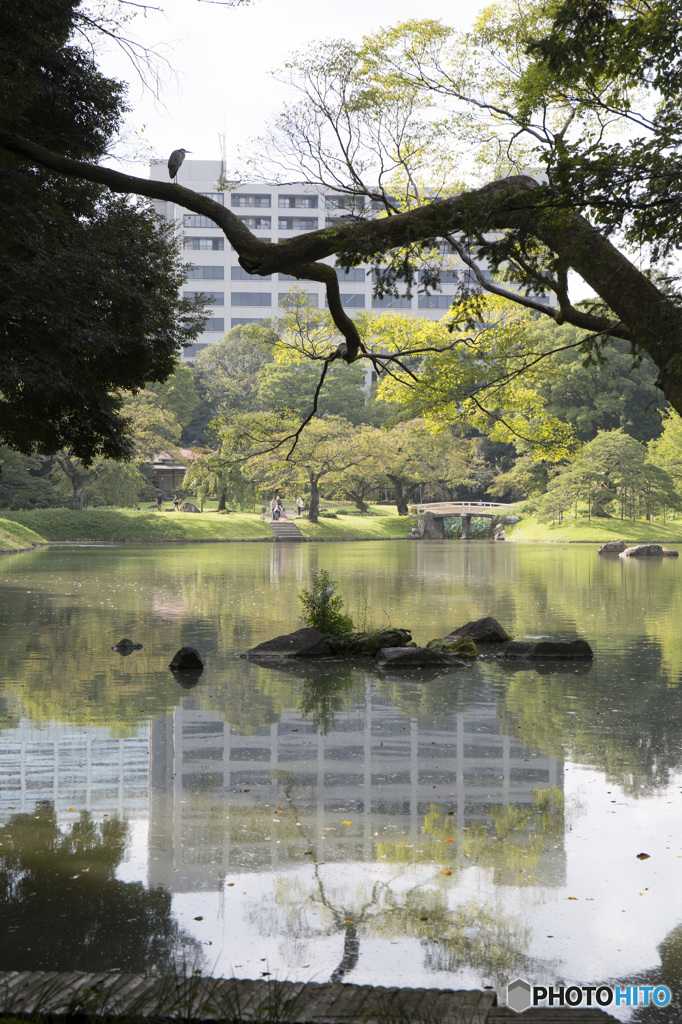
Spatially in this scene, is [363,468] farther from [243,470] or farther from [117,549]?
[117,549]

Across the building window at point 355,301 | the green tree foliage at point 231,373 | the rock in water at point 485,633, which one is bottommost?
the rock in water at point 485,633

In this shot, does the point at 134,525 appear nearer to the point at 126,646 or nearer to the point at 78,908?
the point at 126,646

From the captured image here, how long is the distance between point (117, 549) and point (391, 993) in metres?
37.6

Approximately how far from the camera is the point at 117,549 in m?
39.5

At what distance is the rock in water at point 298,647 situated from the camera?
11.9m

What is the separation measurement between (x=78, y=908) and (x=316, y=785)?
2.35 meters

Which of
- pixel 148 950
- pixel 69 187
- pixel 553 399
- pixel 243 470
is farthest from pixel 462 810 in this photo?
pixel 553 399

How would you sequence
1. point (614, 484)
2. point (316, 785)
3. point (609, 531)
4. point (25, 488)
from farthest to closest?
1. point (614, 484)
2. point (609, 531)
3. point (25, 488)
4. point (316, 785)

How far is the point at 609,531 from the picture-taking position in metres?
50.9

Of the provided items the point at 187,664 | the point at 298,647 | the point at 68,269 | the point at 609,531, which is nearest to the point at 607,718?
the point at 298,647

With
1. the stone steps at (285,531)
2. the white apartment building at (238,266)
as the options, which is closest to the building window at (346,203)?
the stone steps at (285,531)

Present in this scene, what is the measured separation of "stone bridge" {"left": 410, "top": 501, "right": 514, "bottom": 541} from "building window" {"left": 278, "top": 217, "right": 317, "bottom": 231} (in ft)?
152

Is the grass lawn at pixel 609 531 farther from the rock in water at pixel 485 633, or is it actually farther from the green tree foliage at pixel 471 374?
the rock in water at pixel 485 633

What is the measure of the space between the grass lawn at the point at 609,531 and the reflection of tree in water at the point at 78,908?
46806 millimetres
